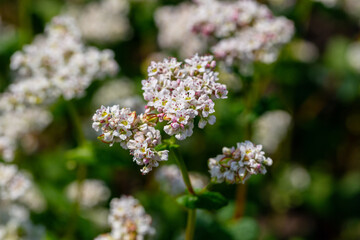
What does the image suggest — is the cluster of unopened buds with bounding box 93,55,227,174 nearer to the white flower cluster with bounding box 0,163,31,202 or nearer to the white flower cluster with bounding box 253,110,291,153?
the white flower cluster with bounding box 0,163,31,202

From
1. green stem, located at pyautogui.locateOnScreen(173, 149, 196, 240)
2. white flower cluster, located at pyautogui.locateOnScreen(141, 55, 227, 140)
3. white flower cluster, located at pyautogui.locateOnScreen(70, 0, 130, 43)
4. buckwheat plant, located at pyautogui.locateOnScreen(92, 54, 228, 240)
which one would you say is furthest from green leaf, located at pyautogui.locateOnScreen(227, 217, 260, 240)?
white flower cluster, located at pyautogui.locateOnScreen(70, 0, 130, 43)

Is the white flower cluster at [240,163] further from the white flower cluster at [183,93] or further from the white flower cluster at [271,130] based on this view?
the white flower cluster at [271,130]

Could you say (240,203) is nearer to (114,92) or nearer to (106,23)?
(114,92)

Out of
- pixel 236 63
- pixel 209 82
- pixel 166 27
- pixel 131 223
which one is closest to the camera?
pixel 209 82

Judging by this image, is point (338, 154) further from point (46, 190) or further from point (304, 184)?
point (46, 190)

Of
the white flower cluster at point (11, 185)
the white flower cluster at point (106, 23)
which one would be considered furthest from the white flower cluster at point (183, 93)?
the white flower cluster at point (106, 23)

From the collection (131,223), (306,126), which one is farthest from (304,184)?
(131,223)

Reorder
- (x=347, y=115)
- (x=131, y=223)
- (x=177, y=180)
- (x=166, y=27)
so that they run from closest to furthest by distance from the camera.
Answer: (x=131, y=223)
(x=177, y=180)
(x=166, y=27)
(x=347, y=115)
